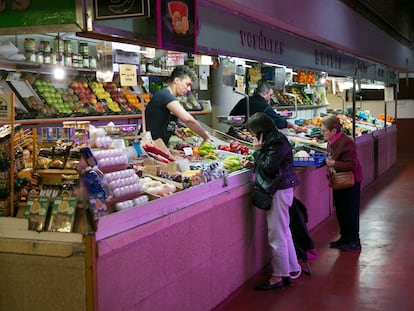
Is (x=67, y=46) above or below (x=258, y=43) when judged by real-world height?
above

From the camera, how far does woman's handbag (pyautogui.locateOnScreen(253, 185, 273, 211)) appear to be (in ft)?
18.3

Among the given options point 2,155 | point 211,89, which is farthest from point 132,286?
point 211,89

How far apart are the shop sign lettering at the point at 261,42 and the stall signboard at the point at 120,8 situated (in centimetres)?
285

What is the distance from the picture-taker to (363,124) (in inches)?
561

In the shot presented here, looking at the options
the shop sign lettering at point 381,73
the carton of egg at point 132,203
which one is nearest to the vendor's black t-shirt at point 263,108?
the carton of egg at point 132,203

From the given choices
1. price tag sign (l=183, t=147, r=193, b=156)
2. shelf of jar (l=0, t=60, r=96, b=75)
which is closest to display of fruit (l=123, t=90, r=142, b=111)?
shelf of jar (l=0, t=60, r=96, b=75)

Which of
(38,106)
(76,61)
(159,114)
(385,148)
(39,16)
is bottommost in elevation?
(385,148)

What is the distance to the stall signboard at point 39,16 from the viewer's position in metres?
3.50

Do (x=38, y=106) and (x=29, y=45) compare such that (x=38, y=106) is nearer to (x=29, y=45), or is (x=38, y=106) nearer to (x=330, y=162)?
(x=29, y=45)

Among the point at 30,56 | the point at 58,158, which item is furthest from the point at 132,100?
the point at 58,158

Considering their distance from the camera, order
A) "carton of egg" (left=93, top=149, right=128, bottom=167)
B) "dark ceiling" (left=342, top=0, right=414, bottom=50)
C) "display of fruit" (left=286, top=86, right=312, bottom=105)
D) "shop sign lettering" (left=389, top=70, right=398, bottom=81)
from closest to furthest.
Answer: "carton of egg" (left=93, top=149, right=128, bottom=167)
"dark ceiling" (left=342, top=0, right=414, bottom=50)
"display of fruit" (left=286, top=86, right=312, bottom=105)
"shop sign lettering" (left=389, top=70, right=398, bottom=81)

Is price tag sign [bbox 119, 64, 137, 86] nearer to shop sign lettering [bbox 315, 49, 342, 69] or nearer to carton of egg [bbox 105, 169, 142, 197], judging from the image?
carton of egg [bbox 105, 169, 142, 197]

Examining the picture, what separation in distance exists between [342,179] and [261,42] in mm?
1872

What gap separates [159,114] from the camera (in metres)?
6.50
